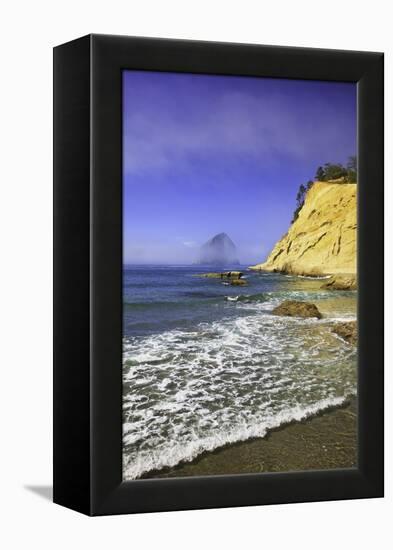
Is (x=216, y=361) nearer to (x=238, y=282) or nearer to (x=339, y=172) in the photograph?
(x=238, y=282)

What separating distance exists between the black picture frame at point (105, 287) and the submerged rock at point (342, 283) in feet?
0.26

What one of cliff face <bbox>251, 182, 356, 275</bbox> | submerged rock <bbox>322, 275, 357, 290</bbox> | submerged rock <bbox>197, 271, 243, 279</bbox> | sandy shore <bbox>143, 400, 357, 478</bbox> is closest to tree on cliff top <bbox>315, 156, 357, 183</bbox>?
cliff face <bbox>251, 182, 356, 275</bbox>

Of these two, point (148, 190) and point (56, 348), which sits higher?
point (148, 190)

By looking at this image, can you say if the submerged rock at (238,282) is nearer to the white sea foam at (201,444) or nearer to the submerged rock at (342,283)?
the submerged rock at (342,283)

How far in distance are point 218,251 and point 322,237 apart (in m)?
0.73

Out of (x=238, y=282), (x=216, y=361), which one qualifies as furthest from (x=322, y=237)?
(x=216, y=361)

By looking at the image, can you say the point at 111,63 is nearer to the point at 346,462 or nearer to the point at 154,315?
the point at 154,315

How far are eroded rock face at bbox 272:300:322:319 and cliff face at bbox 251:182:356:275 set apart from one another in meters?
0.20

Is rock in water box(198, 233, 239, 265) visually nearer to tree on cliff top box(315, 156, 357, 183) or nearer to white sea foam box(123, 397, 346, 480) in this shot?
tree on cliff top box(315, 156, 357, 183)

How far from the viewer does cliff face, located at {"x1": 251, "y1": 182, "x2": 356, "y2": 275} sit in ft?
21.1

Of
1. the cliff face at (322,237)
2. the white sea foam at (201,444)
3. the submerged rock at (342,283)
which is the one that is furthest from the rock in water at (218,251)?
the white sea foam at (201,444)

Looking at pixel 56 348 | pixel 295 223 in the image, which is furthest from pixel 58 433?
pixel 295 223

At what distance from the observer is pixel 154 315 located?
613cm

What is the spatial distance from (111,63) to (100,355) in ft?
5.63
